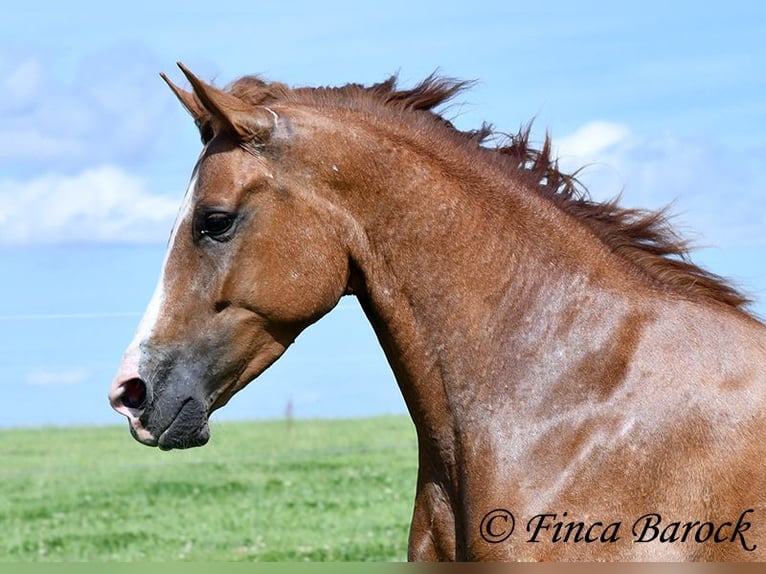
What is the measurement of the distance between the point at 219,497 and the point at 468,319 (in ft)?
28.7

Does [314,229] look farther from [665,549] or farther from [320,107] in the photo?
[665,549]

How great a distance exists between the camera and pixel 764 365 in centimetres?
348

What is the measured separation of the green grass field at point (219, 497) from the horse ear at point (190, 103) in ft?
13.0

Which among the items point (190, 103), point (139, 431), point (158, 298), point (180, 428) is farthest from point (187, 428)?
point (190, 103)

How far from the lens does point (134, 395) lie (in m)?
3.67

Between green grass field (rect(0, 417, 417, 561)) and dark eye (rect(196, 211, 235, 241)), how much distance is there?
4082mm

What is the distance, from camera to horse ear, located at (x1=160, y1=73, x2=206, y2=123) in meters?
3.87

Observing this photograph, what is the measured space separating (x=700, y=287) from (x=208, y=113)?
1.84 meters

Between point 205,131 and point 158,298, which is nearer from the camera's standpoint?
point 158,298

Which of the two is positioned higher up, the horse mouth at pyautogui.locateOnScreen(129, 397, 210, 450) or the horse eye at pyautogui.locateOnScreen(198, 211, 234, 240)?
the horse eye at pyautogui.locateOnScreen(198, 211, 234, 240)

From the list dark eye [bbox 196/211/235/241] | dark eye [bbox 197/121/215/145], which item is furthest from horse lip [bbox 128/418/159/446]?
dark eye [bbox 197/121/215/145]

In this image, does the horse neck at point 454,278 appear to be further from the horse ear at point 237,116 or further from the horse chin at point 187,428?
the horse chin at point 187,428

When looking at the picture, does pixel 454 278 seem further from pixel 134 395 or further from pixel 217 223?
pixel 134 395

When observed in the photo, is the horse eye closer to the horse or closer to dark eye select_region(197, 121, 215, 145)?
the horse
